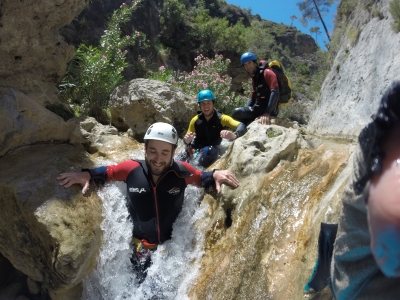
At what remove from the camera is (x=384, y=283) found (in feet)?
2.97

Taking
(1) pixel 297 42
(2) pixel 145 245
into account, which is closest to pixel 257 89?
(2) pixel 145 245

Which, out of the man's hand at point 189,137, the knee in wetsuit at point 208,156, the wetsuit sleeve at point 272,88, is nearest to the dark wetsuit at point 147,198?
the knee in wetsuit at point 208,156

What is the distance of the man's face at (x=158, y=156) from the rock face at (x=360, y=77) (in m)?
2.66

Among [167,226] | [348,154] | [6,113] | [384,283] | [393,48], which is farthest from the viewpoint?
[393,48]

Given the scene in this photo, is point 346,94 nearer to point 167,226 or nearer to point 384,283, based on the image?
point 167,226

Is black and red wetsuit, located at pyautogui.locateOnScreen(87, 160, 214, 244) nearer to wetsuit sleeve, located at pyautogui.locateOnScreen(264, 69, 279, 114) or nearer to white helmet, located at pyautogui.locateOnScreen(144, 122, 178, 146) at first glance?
white helmet, located at pyautogui.locateOnScreen(144, 122, 178, 146)

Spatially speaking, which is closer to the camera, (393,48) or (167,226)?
(167,226)

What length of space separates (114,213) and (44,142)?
1425 millimetres

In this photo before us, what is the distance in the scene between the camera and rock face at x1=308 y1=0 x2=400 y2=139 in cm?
453

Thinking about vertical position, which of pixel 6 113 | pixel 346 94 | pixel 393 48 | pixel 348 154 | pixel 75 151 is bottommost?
pixel 75 151

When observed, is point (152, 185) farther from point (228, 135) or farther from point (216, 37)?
point (216, 37)

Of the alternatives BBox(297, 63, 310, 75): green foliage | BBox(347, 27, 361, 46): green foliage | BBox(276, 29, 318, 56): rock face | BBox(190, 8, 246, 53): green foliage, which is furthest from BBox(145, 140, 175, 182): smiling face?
BBox(276, 29, 318, 56): rock face

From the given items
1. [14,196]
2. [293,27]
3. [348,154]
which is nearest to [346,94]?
[348,154]

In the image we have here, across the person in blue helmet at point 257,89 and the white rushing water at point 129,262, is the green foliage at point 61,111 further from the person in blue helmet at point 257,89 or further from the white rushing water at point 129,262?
the person in blue helmet at point 257,89
